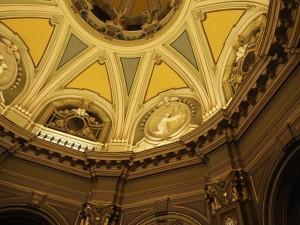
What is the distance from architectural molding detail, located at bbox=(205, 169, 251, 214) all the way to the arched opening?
4.72 metres

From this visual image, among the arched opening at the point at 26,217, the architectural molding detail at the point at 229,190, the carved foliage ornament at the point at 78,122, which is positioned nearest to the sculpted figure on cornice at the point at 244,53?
the architectural molding detail at the point at 229,190

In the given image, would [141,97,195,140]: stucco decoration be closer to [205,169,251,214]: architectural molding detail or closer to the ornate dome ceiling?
the ornate dome ceiling

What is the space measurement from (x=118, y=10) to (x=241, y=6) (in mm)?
6059

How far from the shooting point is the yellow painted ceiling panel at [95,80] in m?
13.4

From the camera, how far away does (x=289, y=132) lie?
670cm

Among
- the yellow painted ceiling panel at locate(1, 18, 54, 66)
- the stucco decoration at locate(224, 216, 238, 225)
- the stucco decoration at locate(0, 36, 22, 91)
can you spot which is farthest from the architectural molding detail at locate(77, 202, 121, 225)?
the yellow painted ceiling panel at locate(1, 18, 54, 66)

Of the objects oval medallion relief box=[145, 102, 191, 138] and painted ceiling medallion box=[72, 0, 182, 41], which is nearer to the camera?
oval medallion relief box=[145, 102, 191, 138]

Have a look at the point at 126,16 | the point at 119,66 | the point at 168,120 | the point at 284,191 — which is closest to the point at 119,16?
the point at 126,16

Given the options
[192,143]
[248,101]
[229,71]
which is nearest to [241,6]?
[229,71]

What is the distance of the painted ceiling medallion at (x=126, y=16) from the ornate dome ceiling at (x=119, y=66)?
5 centimetres

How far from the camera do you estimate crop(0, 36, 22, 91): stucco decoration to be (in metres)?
11.7

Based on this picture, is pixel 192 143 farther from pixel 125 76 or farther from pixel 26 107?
pixel 26 107

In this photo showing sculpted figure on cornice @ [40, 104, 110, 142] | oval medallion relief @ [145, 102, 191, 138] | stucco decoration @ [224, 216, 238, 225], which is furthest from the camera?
sculpted figure on cornice @ [40, 104, 110, 142]

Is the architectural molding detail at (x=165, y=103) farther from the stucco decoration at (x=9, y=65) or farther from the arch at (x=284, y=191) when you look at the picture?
the arch at (x=284, y=191)
